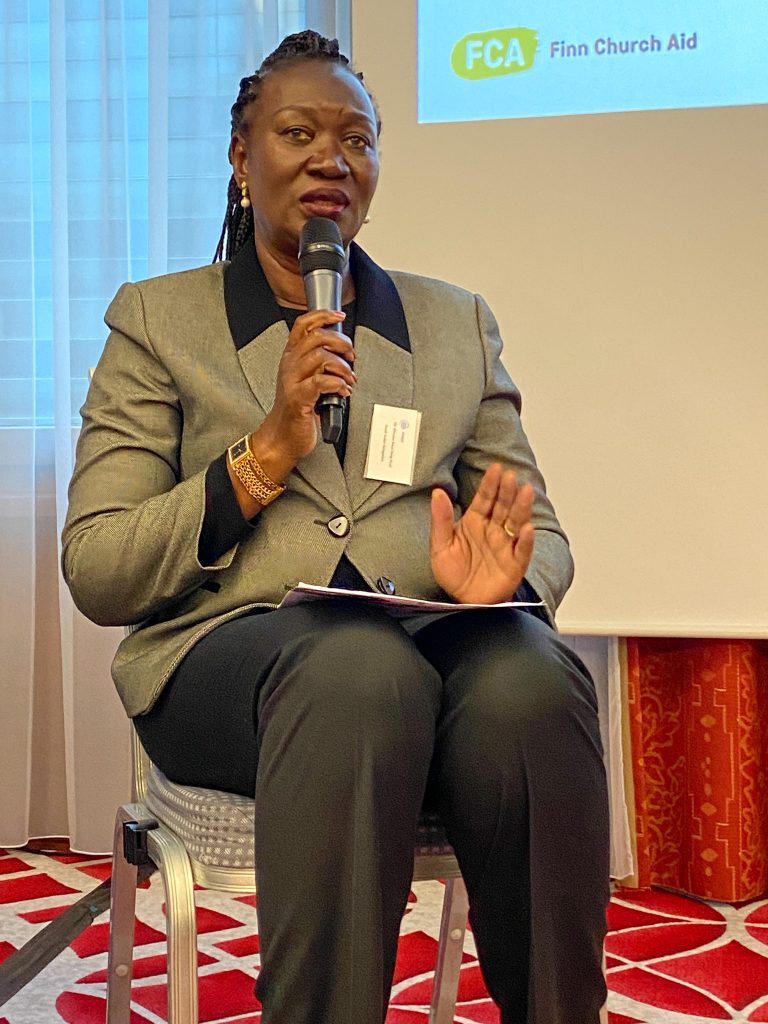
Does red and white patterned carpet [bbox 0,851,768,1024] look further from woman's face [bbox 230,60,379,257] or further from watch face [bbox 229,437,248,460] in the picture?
woman's face [bbox 230,60,379,257]

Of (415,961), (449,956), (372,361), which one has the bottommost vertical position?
(415,961)

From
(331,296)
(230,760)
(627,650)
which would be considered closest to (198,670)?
(230,760)

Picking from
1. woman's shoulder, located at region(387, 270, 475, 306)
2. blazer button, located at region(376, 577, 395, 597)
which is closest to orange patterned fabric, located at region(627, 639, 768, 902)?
woman's shoulder, located at region(387, 270, 475, 306)

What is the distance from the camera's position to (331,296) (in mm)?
1311

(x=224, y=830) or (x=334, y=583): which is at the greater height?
(x=334, y=583)

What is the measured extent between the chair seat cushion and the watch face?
341mm

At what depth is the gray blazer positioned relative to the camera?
1338 millimetres

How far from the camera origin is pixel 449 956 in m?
1.60

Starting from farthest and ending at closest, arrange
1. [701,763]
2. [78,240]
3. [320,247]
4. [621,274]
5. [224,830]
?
[78,240]
[701,763]
[621,274]
[320,247]
[224,830]

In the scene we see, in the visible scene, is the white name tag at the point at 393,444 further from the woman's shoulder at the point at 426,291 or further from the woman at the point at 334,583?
the woman's shoulder at the point at 426,291

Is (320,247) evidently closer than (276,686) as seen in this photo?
No

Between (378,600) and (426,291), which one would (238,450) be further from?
(426,291)

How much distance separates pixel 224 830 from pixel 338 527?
35 cm

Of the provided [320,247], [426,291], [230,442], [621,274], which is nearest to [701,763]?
[621,274]
